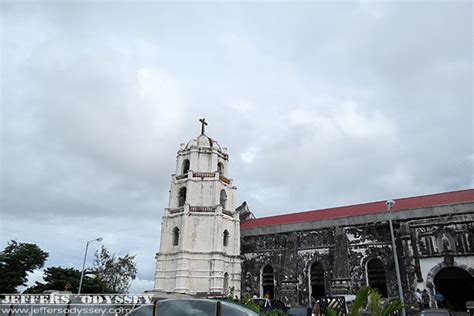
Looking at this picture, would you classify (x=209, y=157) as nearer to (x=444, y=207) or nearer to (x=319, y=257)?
(x=319, y=257)

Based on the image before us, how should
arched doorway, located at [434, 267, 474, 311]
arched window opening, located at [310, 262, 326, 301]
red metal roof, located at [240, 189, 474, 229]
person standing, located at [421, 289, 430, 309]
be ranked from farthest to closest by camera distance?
1. arched window opening, located at [310, 262, 326, 301]
2. red metal roof, located at [240, 189, 474, 229]
3. arched doorway, located at [434, 267, 474, 311]
4. person standing, located at [421, 289, 430, 309]

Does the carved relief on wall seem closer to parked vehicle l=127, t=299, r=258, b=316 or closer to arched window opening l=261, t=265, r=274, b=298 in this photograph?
arched window opening l=261, t=265, r=274, b=298

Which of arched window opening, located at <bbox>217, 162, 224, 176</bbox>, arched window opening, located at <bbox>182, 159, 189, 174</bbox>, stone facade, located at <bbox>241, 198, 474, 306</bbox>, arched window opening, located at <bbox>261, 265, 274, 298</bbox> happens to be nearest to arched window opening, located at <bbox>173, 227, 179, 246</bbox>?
arched window opening, located at <bbox>182, 159, 189, 174</bbox>

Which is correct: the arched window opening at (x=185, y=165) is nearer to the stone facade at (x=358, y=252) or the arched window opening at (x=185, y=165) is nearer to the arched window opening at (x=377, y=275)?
the stone facade at (x=358, y=252)

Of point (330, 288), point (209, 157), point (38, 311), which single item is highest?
point (209, 157)

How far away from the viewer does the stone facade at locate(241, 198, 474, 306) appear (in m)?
21.5

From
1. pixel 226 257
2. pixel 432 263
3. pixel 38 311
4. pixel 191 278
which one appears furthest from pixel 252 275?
pixel 38 311

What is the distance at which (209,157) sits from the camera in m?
31.1

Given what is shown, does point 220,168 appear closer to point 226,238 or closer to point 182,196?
point 182,196

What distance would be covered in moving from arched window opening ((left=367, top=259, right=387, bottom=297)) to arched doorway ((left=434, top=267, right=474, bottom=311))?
3.07 meters

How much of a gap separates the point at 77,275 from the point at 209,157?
647 inches

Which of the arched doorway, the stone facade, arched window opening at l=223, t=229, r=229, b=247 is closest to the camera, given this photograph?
the stone facade

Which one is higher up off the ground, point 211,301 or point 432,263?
point 432,263

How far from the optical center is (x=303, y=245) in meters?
26.8
